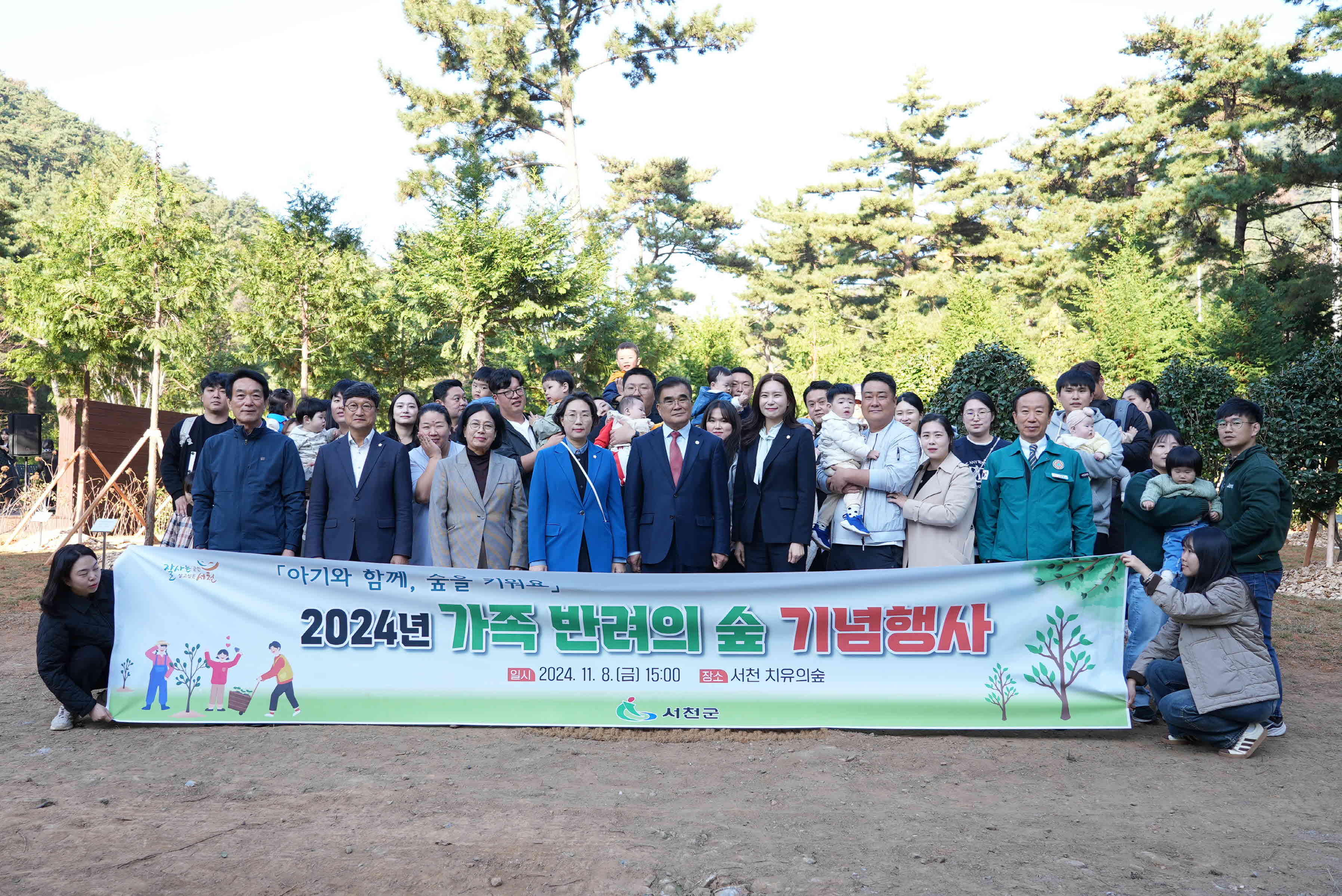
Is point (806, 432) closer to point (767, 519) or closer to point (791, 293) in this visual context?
point (767, 519)

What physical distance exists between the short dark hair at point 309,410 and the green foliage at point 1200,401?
10.8 metres

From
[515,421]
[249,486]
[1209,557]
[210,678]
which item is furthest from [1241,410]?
[210,678]

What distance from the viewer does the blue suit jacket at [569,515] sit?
534cm

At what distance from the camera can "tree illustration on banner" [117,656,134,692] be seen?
5.13 m

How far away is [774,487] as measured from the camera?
5379 millimetres

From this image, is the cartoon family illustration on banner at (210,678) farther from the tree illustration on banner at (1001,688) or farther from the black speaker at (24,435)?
the black speaker at (24,435)

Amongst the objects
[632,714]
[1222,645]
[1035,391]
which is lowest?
[632,714]

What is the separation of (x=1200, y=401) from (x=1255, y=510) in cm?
843

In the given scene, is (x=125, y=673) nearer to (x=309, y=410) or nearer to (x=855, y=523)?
(x=309, y=410)

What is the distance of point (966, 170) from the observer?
32594 mm

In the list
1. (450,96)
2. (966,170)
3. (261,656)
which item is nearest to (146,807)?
(261,656)

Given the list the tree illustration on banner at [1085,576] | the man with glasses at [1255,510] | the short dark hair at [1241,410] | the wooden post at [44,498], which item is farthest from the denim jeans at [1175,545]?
the wooden post at [44,498]

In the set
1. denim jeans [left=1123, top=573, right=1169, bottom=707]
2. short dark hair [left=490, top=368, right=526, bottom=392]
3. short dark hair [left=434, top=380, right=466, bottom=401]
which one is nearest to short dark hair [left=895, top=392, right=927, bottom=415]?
denim jeans [left=1123, top=573, right=1169, bottom=707]

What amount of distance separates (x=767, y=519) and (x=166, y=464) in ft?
13.4
